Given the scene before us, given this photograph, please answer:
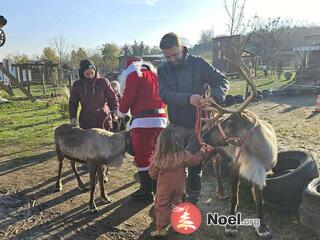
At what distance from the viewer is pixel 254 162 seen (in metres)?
4.09

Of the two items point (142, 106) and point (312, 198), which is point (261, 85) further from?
point (312, 198)

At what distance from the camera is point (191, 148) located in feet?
14.8

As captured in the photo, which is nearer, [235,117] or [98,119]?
[235,117]

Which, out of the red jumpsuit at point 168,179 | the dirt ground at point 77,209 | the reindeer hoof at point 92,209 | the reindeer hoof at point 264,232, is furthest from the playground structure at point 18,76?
the reindeer hoof at point 264,232

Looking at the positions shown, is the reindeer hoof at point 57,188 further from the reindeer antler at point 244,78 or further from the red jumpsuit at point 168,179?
the reindeer antler at point 244,78

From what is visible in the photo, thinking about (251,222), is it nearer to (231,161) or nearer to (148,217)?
(231,161)

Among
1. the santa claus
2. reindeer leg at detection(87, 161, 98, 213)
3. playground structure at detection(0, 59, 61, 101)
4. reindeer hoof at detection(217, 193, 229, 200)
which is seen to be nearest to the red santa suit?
the santa claus

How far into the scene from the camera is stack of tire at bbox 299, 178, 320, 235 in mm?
3926

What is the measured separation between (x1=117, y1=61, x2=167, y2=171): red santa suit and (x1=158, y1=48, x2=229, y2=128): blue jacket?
1.66 ft

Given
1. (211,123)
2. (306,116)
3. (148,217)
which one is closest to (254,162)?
(211,123)

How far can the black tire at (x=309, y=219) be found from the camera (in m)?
3.93

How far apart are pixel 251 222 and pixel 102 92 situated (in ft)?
10.5

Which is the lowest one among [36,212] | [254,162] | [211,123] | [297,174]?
[36,212]

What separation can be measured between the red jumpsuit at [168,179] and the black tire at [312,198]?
1.29m
